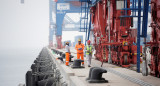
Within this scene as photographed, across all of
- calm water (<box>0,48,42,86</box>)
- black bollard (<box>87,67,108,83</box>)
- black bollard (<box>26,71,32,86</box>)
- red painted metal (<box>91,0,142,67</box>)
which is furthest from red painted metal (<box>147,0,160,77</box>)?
calm water (<box>0,48,42,86</box>)

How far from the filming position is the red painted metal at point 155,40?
10.6 m

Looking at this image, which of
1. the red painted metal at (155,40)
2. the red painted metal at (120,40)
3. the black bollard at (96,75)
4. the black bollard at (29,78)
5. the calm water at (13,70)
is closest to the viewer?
the black bollard at (96,75)

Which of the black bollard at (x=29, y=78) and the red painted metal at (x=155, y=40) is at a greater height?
the red painted metal at (x=155, y=40)

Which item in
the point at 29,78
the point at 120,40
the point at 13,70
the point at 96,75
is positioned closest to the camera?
the point at 96,75

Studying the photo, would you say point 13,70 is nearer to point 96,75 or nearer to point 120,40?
point 120,40

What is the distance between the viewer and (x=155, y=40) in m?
11.0

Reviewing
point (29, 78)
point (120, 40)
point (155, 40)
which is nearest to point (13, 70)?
point (120, 40)

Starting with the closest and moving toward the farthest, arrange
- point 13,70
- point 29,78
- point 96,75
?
point 96,75 < point 29,78 < point 13,70

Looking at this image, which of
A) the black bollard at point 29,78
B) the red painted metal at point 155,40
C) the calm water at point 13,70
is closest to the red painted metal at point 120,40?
the red painted metal at point 155,40

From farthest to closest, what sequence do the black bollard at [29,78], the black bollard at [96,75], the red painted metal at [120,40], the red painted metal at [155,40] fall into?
the red painted metal at [120,40] → the black bollard at [29,78] → the red painted metal at [155,40] → the black bollard at [96,75]

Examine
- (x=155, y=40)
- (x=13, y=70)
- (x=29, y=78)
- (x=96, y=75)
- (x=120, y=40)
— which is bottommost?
(x=13, y=70)

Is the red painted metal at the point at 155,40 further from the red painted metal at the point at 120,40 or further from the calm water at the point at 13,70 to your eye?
the calm water at the point at 13,70

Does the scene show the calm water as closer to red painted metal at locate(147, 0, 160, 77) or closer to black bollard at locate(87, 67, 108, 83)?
black bollard at locate(87, 67, 108, 83)

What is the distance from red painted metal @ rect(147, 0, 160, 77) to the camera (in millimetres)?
10609
